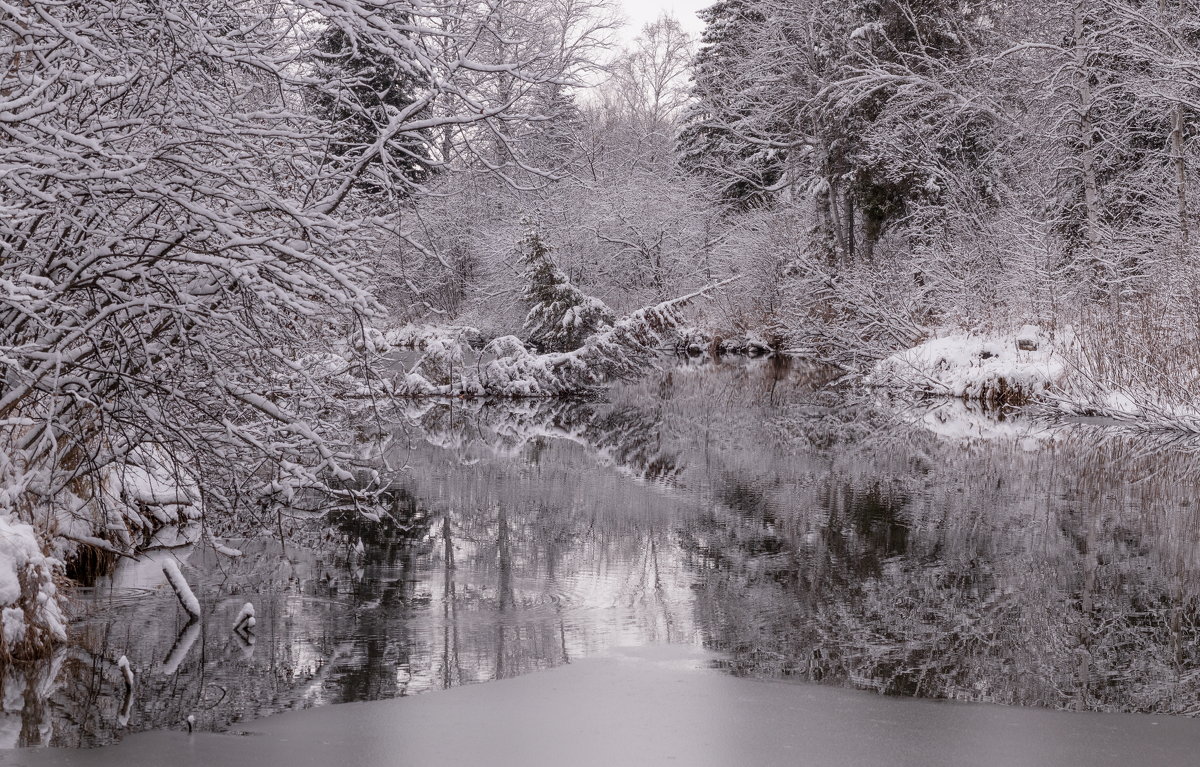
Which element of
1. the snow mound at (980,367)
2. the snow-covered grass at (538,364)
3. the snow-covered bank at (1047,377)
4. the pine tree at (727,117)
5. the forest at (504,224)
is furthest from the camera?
the pine tree at (727,117)

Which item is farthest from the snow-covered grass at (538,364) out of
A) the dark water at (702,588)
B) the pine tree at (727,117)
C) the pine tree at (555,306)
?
the pine tree at (727,117)

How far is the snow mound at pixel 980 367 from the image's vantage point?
→ 20.3 metres

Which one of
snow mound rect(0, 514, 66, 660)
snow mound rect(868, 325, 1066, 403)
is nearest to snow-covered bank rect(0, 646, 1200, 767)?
snow mound rect(0, 514, 66, 660)

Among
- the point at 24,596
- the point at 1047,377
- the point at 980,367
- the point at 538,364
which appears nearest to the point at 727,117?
the point at 538,364

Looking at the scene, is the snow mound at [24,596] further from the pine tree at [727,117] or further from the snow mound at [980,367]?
the pine tree at [727,117]

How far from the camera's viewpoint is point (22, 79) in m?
5.31

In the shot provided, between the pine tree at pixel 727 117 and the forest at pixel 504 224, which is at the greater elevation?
the pine tree at pixel 727 117

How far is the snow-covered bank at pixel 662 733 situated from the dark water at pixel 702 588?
0.23 m

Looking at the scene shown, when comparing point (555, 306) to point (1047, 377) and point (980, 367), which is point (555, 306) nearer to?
point (980, 367)

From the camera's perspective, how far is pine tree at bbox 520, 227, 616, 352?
83.6ft

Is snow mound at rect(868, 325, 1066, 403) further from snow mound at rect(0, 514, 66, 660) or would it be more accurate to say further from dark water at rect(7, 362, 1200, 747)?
snow mound at rect(0, 514, 66, 660)

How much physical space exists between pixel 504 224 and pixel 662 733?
3108 cm

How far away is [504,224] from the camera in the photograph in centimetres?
3541

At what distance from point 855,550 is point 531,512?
3.25m
